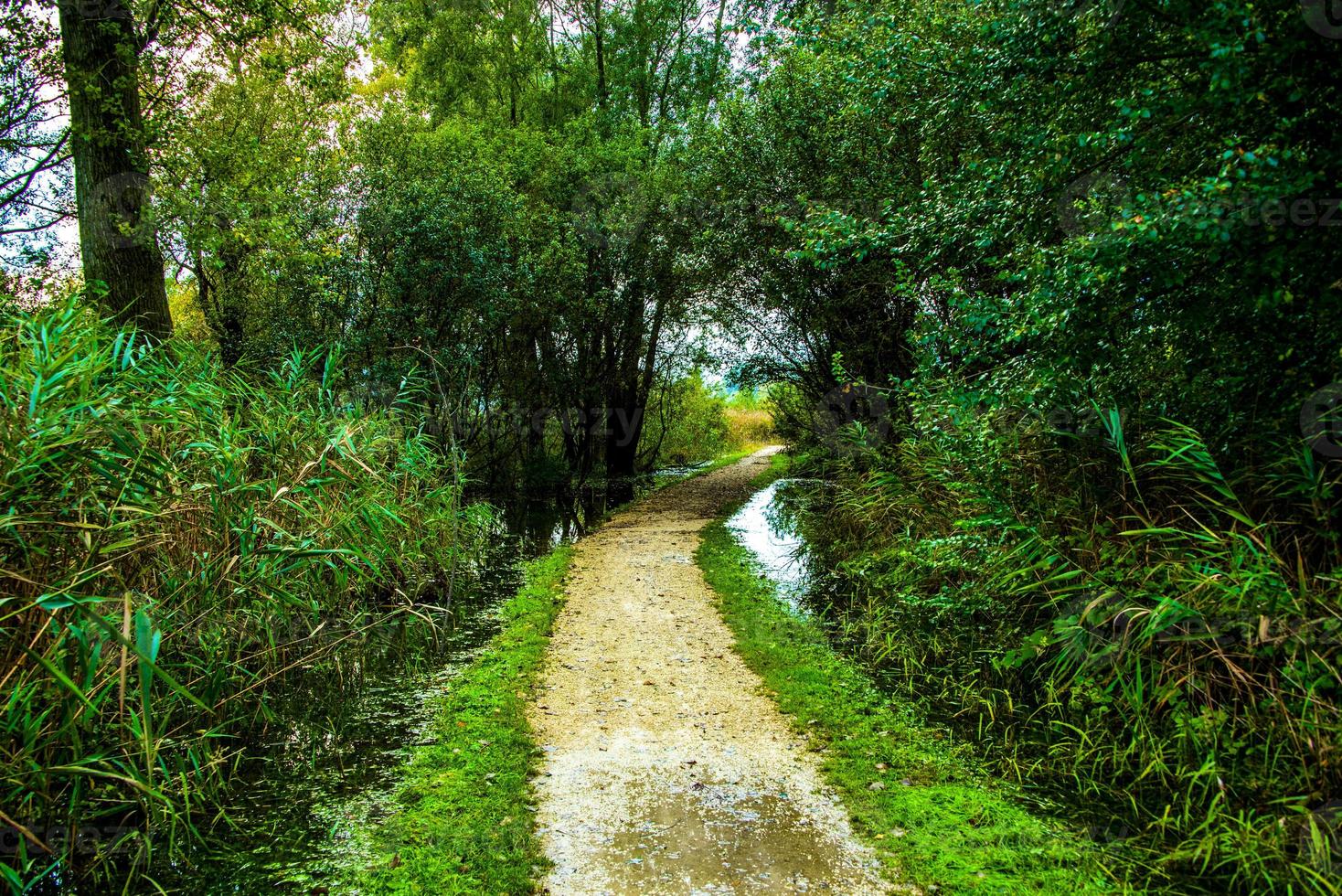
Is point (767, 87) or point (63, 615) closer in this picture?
point (63, 615)

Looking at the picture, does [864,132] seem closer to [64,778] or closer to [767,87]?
[767,87]

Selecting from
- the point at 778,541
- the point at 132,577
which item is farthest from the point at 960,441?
the point at 778,541

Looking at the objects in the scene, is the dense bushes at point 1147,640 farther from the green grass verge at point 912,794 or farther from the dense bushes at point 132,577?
the dense bushes at point 132,577

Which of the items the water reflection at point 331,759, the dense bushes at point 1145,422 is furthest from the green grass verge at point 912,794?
the water reflection at point 331,759

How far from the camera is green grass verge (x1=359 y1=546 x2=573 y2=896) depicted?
2.87m

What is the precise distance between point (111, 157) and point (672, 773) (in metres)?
7.91

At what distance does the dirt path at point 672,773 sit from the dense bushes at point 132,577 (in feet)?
5.50

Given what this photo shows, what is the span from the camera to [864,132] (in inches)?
344

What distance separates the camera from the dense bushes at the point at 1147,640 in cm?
284

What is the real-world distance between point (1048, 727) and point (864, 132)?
7.38 meters

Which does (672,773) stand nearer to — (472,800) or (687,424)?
(472,800)

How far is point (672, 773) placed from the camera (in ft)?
12.2

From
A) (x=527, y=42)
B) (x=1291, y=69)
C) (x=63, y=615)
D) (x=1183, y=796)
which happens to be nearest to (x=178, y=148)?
(x=63, y=615)

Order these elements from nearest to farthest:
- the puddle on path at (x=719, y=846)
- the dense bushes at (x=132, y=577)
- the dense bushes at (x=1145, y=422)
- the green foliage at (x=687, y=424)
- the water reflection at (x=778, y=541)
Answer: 1. the dense bushes at (x=132, y=577)
2. the puddle on path at (x=719, y=846)
3. the dense bushes at (x=1145, y=422)
4. the water reflection at (x=778, y=541)
5. the green foliage at (x=687, y=424)
